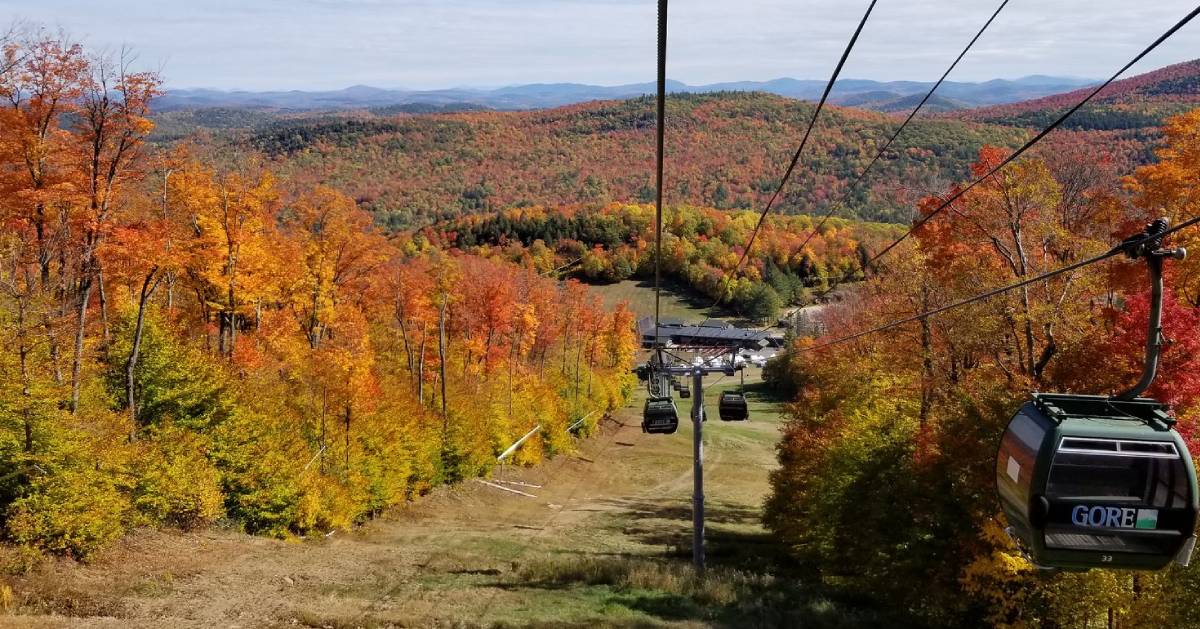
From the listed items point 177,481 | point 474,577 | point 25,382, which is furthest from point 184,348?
point 474,577

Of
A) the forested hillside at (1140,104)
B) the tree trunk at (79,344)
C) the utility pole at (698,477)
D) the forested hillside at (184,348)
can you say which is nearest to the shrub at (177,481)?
the forested hillside at (184,348)

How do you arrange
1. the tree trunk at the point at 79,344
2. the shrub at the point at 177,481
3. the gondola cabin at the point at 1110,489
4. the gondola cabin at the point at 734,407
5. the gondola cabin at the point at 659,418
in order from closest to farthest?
the gondola cabin at the point at 1110,489
the tree trunk at the point at 79,344
the shrub at the point at 177,481
the gondola cabin at the point at 734,407
the gondola cabin at the point at 659,418

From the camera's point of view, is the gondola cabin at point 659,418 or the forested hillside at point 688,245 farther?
the forested hillside at point 688,245

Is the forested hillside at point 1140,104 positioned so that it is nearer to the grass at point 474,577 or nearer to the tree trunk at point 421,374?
the grass at point 474,577

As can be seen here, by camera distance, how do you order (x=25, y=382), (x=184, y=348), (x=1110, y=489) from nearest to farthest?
(x=1110, y=489), (x=25, y=382), (x=184, y=348)

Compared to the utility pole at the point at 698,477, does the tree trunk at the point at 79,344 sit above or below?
above

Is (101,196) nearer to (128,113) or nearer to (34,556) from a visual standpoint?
(128,113)

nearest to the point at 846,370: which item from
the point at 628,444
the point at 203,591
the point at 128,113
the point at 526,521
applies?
the point at 526,521

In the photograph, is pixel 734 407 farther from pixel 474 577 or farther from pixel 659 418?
pixel 474 577
